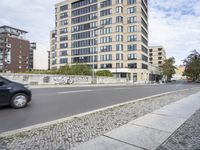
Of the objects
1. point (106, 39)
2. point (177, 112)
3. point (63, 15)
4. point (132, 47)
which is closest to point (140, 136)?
point (177, 112)

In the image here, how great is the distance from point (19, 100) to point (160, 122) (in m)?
6.13

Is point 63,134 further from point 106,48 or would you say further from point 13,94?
point 106,48

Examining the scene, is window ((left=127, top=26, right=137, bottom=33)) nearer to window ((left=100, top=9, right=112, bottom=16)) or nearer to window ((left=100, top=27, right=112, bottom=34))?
window ((left=100, top=27, right=112, bottom=34))

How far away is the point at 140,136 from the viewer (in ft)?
16.2

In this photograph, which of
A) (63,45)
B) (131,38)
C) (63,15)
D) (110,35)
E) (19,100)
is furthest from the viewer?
(63,45)

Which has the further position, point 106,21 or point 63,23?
point 63,23

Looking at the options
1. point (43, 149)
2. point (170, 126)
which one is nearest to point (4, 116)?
point (43, 149)

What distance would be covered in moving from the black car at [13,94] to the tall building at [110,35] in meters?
60.2

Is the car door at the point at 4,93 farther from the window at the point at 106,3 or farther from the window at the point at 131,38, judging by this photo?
the window at the point at 106,3

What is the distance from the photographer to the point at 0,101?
814 cm

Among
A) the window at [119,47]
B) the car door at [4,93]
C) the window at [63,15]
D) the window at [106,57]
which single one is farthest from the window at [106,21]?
the car door at [4,93]

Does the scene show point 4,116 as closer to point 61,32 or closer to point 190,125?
point 190,125

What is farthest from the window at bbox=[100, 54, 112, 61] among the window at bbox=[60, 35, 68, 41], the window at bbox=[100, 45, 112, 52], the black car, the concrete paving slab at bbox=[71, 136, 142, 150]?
the concrete paving slab at bbox=[71, 136, 142, 150]

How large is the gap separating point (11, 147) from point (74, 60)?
7900 centimetres
